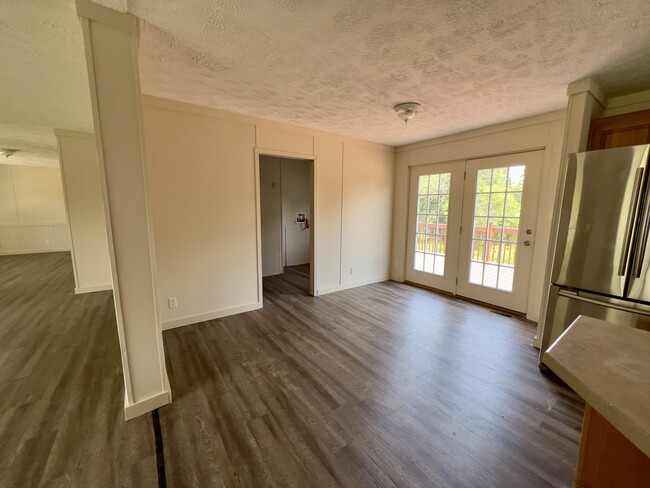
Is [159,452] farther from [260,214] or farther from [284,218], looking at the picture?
[284,218]

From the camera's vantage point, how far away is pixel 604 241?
197 centimetres

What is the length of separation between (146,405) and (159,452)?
15.4 inches

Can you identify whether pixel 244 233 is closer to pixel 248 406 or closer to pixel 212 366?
pixel 212 366

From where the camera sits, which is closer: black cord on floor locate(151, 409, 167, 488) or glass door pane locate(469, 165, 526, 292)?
black cord on floor locate(151, 409, 167, 488)

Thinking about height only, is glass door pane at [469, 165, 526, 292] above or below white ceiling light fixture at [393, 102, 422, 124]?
below

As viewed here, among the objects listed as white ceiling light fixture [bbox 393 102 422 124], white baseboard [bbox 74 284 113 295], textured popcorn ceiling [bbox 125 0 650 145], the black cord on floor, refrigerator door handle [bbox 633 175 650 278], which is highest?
textured popcorn ceiling [bbox 125 0 650 145]

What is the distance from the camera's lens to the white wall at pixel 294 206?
5770 millimetres

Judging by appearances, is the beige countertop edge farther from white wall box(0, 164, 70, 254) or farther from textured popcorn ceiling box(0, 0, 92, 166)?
white wall box(0, 164, 70, 254)

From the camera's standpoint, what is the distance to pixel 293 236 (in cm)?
615

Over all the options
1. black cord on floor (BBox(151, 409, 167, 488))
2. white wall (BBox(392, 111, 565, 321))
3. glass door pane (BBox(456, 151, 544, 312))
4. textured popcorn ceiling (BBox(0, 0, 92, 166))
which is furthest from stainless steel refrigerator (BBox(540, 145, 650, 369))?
textured popcorn ceiling (BBox(0, 0, 92, 166))

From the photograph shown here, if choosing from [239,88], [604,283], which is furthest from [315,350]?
[239,88]

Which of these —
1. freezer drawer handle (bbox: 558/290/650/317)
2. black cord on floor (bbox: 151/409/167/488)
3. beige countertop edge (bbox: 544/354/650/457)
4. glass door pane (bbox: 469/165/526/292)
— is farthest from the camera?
glass door pane (bbox: 469/165/526/292)

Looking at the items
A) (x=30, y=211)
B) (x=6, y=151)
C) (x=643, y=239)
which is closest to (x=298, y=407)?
(x=643, y=239)

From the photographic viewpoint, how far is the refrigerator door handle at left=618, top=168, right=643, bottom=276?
1.81 metres
